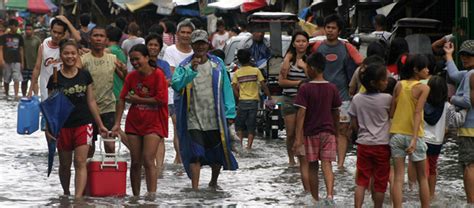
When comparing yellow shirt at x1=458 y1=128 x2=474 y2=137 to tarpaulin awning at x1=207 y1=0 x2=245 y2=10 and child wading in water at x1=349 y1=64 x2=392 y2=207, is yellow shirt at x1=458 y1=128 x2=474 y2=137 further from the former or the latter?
tarpaulin awning at x1=207 y1=0 x2=245 y2=10

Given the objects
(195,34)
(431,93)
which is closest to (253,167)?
(195,34)

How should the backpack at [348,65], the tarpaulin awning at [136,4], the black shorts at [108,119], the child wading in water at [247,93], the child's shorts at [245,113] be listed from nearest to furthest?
the black shorts at [108,119] → the backpack at [348,65] → the child wading in water at [247,93] → the child's shorts at [245,113] → the tarpaulin awning at [136,4]

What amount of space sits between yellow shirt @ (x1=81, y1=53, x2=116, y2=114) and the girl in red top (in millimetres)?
1433

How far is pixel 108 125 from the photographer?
1315 cm

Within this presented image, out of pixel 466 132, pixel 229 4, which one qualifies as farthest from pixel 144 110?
pixel 229 4

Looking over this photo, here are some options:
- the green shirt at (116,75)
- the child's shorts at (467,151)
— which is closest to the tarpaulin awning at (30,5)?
the green shirt at (116,75)

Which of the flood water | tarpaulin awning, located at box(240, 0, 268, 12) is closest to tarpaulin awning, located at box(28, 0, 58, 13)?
tarpaulin awning, located at box(240, 0, 268, 12)

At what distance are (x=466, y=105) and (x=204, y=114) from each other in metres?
2.77

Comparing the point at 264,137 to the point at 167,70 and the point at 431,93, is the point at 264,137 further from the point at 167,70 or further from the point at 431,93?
the point at 431,93

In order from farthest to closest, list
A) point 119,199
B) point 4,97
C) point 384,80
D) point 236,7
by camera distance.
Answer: point 236,7 < point 4,97 < point 119,199 < point 384,80

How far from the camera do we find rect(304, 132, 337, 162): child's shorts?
10977 mm

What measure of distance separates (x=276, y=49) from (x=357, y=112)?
27.3ft

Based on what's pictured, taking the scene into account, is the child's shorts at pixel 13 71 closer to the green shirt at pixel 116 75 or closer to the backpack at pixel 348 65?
the green shirt at pixel 116 75

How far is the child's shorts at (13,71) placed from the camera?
94.0 ft
